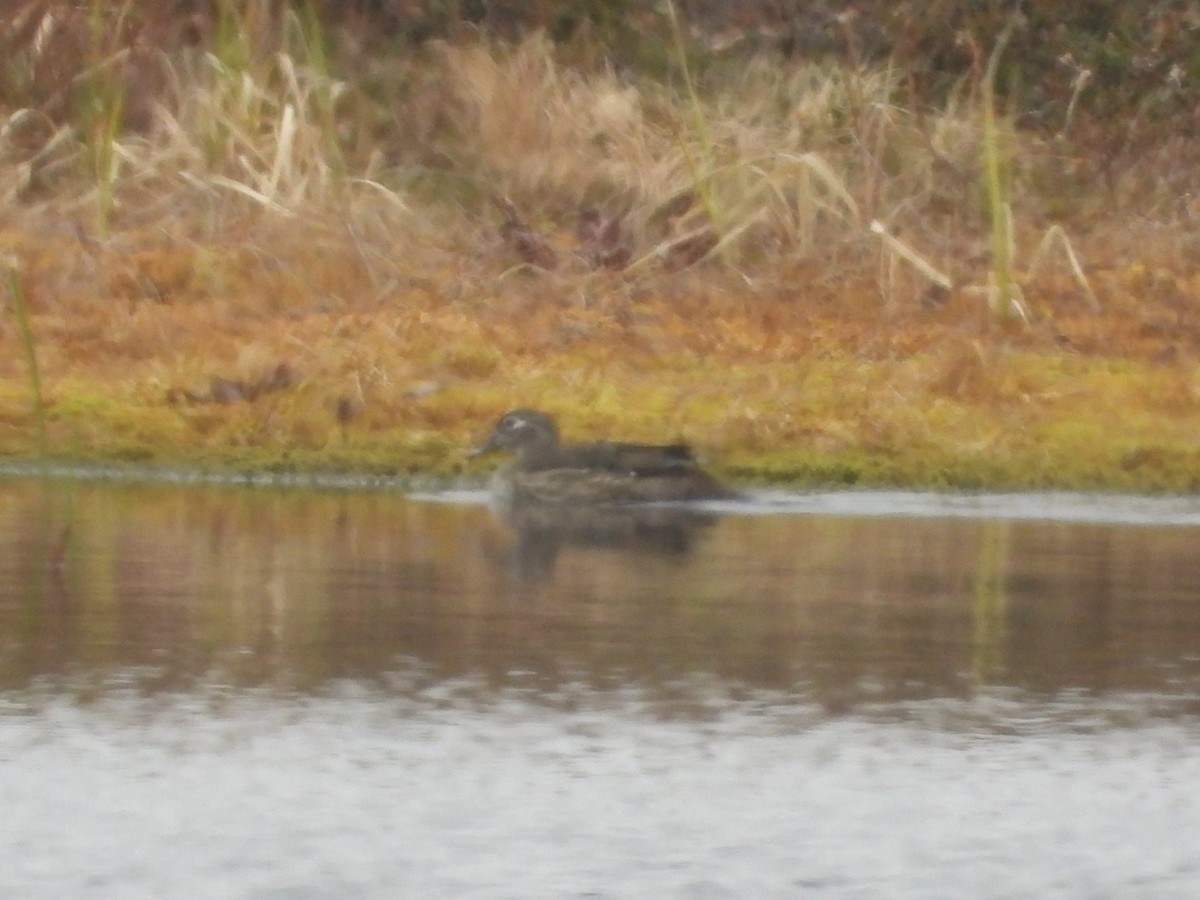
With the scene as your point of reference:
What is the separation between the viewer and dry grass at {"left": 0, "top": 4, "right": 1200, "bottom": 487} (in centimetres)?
1495

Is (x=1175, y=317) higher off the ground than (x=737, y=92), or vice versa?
(x=737, y=92)

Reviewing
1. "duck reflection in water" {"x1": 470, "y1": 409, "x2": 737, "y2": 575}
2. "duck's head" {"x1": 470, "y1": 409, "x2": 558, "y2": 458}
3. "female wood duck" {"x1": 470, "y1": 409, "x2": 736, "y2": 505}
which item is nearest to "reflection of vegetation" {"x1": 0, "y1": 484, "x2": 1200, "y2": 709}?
"duck reflection in water" {"x1": 470, "y1": 409, "x2": 737, "y2": 575}

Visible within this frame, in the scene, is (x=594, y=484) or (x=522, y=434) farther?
(x=522, y=434)

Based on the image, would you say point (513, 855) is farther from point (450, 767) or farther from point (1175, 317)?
point (1175, 317)

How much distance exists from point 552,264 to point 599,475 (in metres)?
4.39

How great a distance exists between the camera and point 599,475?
1363cm

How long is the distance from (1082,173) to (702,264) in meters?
3.27

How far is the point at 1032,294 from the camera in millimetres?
17500

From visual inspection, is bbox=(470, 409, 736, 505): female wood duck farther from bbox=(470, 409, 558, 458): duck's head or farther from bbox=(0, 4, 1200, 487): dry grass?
bbox=(0, 4, 1200, 487): dry grass

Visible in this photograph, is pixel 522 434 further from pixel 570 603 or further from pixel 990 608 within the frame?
pixel 990 608

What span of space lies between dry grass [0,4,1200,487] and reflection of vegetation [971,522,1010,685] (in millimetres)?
2175

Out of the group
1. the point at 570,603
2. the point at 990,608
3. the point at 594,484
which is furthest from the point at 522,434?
the point at 990,608

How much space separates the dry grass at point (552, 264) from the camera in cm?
1495

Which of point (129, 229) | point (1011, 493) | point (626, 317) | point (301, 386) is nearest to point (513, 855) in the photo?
point (1011, 493)
